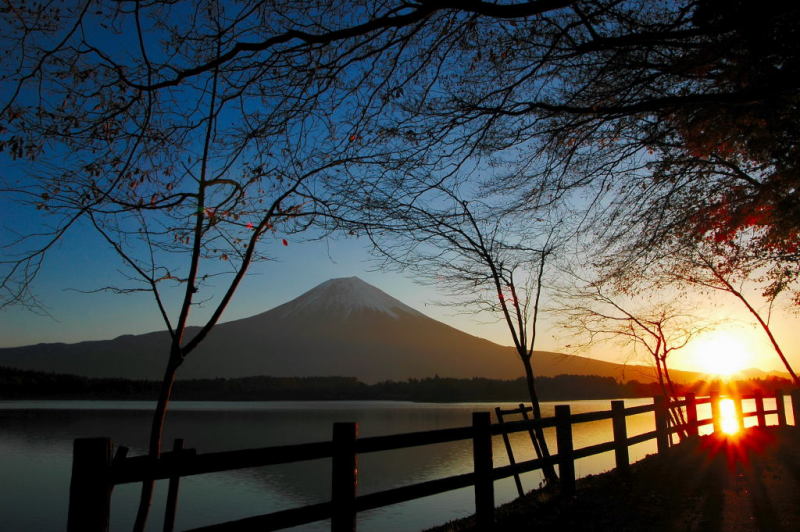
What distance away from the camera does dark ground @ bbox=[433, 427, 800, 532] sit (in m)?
6.99

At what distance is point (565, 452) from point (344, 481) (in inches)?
197

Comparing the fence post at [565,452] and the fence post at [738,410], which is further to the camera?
the fence post at [738,410]

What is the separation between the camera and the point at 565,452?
8930 mm

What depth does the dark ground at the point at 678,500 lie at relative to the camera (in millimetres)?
6992

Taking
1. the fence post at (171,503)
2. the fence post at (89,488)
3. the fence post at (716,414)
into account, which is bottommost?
the fence post at (171,503)

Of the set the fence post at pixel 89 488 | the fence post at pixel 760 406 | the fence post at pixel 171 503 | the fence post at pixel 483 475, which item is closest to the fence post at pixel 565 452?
the fence post at pixel 483 475

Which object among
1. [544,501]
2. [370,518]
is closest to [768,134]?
[544,501]

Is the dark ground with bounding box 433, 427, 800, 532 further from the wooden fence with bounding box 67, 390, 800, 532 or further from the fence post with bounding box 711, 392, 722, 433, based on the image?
the fence post with bounding box 711, 392, 722, 433

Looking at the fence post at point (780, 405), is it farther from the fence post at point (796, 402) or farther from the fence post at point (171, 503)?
the fence post at point (171, 503)

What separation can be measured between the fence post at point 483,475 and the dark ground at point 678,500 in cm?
20

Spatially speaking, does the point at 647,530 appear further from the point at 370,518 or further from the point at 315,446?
the point at 370,518

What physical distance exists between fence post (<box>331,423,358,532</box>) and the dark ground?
2.43 metres

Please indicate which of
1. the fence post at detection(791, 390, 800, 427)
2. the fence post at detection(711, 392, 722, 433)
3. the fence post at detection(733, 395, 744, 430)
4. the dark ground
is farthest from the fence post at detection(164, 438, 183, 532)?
the fence post at detection(791, 390, 800, 427)

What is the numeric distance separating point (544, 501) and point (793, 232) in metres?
7.40
